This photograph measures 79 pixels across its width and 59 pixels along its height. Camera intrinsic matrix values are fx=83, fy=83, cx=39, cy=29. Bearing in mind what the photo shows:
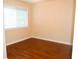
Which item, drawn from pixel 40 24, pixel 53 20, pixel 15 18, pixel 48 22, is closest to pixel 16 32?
pixel 15 18

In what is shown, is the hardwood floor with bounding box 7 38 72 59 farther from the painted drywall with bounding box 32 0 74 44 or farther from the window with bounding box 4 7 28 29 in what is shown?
the window with bounding box 4 7 28 29

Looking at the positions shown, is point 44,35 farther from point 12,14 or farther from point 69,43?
point 12,14

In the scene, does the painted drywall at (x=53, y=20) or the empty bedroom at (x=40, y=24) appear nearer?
the empty bedroom at (x=40, y=24)

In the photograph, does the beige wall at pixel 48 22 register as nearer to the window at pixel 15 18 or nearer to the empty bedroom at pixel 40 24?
the empty bedroom at pixel 40 24

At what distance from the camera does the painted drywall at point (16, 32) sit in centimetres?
356

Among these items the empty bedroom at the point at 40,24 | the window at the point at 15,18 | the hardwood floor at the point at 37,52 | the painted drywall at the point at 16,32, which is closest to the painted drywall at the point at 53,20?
the empty bedroom at the point at 40,24

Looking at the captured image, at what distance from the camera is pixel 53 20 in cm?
426

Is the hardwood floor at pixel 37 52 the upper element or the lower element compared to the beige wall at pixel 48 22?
lower

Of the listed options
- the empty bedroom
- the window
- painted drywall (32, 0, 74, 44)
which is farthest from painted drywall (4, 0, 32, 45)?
painted drywall (32, 0, 74, 44)

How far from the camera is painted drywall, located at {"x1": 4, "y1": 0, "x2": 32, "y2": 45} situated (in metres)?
3.56

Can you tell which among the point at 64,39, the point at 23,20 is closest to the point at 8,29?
the point at 23,20

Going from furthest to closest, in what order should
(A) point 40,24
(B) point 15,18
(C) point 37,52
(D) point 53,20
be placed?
(A) point 40,24 < (D) point 53,20 < (B) point 15,18 < (C) point 37,52

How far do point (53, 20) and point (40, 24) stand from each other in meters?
0.84

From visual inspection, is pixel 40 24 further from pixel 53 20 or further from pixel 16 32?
pixel 16 32
